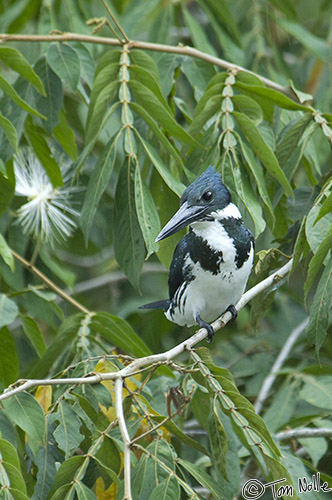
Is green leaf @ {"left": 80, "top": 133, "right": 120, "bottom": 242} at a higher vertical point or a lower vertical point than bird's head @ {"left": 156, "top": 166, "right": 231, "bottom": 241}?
higher

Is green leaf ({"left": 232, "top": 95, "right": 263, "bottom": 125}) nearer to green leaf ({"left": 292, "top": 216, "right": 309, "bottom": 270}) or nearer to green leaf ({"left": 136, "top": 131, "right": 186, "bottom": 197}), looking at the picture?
green leaf ({"left": 136, "top": 131, "right": 186, "bottom": 197})

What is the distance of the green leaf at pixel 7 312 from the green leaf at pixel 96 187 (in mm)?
376

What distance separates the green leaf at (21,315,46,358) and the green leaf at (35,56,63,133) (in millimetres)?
657

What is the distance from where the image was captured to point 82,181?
3357mm

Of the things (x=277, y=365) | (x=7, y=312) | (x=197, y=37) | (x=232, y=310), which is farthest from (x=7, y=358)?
(x=197, y=37)

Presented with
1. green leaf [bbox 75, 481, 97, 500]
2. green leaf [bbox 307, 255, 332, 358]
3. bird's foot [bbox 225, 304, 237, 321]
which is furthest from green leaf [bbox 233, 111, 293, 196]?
green leaf [bbox 75, 481, 97, 500]

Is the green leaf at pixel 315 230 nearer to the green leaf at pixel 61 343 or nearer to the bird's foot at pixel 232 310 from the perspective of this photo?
the bird's foot at pixel 232 310

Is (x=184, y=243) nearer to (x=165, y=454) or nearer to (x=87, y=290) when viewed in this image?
(x=165, y=454)

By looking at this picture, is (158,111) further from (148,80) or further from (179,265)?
(179,265)

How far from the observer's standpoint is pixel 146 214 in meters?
2.32

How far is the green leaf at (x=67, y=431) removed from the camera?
2125 millimetres

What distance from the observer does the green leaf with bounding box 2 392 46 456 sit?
206 cm

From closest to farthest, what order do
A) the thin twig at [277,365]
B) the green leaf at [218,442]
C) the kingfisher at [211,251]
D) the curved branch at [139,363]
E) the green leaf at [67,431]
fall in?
the curved branch at [139,363] < the green leaf at [67,431] < the green leaf at [218,442] < the kingfisher at [211,251] < the thin twig at [277,365]

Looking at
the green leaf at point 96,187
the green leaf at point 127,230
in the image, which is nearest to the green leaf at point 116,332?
the green leaf at point 127,230
